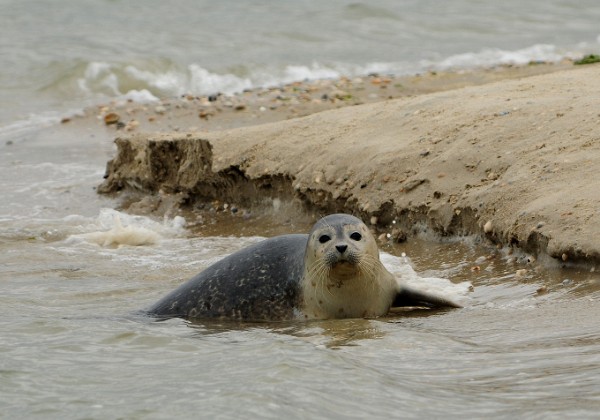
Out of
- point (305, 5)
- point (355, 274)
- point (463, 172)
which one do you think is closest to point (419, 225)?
point (463, 172)

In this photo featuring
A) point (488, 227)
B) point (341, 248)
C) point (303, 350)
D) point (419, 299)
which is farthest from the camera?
point (488, 227)

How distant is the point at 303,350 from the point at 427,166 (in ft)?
9.77

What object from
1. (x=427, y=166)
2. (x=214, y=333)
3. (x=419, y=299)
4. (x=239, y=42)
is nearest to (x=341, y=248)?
(x=419, y=299)

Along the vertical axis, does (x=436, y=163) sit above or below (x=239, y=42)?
below

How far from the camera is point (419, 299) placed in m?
6.57

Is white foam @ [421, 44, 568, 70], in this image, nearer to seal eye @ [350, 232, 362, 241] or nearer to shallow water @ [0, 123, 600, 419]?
shallow water @ [0, 123, 600, 419]

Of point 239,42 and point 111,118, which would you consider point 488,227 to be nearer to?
point 111,118

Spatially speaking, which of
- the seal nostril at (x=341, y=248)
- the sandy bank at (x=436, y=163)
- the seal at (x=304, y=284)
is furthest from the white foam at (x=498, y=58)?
the seal nostril at (x=341, y=248)

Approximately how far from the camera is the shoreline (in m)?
7.23

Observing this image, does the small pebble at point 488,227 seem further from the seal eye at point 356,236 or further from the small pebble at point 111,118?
the small pebble at point 111,118

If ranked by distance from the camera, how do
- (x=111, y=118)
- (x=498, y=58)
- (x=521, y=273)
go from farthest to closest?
(x=498, y=58), (x=111, y=118), (x=521, y=273)

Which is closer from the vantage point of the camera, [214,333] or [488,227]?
[214,333]

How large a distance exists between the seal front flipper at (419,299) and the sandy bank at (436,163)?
2.29 feet

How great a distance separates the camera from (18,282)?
323 inches
